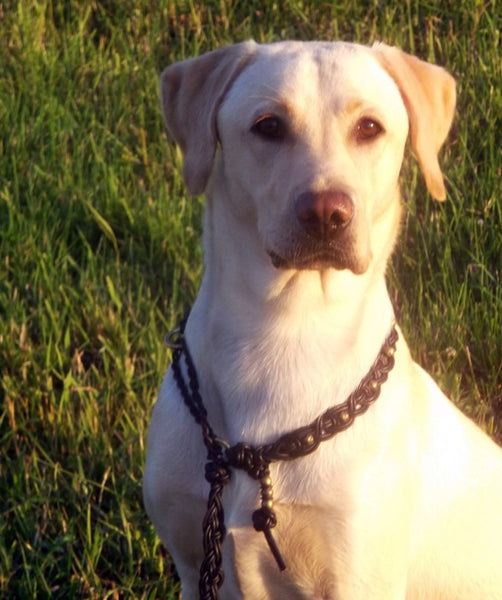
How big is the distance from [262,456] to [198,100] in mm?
846

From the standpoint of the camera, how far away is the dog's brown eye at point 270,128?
2.52m

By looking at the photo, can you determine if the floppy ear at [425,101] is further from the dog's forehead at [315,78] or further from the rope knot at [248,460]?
the rope knot at [248,460]

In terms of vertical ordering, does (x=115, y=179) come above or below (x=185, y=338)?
below

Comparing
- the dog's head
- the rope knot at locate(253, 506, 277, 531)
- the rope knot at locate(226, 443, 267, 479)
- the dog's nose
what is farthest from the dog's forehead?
the rope knot at locate(253, 506, 277, 531)

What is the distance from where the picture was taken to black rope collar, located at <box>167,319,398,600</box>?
8.11ft

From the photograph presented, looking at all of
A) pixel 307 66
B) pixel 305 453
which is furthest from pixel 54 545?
pixel 307 66

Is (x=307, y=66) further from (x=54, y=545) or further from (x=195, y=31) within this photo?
(x=195, y=31)

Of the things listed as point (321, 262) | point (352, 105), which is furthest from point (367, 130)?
point (321, 262)

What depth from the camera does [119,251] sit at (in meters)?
4.38

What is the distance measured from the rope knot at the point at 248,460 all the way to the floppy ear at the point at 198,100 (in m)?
0.60

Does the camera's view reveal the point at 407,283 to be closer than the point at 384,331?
No

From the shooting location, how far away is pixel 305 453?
2.48 m

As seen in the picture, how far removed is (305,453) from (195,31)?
10.8 ft

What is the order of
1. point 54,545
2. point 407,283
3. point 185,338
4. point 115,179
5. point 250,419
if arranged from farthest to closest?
point 115,179
point 407,283
point 54,545
point 185,338
point 250,419
